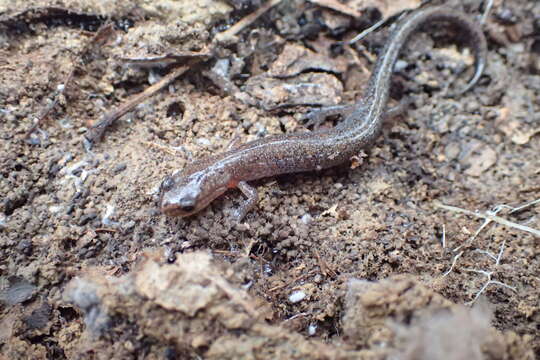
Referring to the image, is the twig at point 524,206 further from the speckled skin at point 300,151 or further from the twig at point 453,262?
the speckled skin at point 300,151

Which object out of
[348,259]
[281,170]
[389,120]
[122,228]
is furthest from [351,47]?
[122,228]

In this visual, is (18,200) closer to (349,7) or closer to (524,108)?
(349,7)

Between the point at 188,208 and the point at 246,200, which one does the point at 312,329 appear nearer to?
the point at 246,200

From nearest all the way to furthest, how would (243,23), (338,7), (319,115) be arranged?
(319,115), (243,23), (338,7)

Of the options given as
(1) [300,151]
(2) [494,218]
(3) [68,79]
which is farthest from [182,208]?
(2) [494,218]

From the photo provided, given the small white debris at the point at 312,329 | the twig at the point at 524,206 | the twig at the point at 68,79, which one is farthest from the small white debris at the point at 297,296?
the twig at the point at 68,79

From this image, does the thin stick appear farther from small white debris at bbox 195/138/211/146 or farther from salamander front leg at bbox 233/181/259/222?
small white debris at bbox 195/138/211/146
